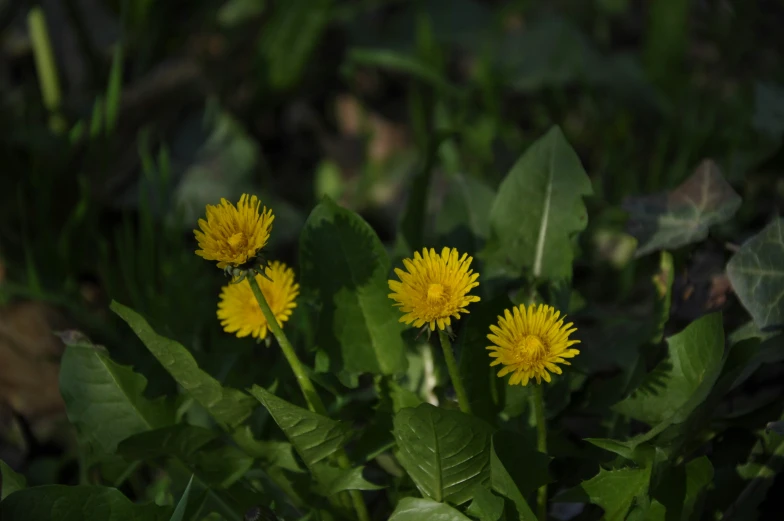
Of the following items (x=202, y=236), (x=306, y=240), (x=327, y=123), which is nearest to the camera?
(x=202, y=236)

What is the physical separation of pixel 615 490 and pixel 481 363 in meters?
0.33

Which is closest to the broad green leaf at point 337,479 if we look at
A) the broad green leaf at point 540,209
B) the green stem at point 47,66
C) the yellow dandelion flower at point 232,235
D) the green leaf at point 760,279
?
the yellow dandelion flower at point 232,235

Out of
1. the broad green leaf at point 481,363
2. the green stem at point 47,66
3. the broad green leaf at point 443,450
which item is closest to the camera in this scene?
the broad green leaf at point 443,450

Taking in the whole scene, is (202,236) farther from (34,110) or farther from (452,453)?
(34,110)

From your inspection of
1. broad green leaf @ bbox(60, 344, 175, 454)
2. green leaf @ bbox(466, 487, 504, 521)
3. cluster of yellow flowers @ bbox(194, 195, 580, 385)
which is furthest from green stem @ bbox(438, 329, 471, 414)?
broad green leaf @ bbox(60, 344, 175, 454)

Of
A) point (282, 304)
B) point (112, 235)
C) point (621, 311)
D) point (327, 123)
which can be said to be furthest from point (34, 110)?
point (621, 311)

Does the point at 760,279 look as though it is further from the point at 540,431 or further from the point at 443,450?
the point at 443,450

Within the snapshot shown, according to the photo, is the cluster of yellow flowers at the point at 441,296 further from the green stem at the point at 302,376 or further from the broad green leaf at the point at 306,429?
the broad green leaf at the point at 306,429

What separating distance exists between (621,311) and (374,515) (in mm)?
928

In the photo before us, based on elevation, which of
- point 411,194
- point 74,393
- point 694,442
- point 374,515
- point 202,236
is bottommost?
point 374,515

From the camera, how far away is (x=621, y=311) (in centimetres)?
216

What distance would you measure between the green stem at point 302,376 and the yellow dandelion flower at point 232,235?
41 millimetres

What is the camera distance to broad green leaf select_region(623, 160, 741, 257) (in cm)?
172

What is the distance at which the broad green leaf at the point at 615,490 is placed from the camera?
133cm
